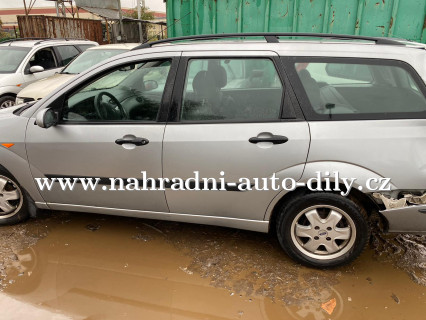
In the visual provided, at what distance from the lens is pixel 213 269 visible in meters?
2.67

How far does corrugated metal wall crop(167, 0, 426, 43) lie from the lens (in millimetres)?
5050

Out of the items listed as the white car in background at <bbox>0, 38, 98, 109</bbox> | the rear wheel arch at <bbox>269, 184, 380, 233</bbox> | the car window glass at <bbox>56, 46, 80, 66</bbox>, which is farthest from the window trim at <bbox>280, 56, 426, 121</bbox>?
the car window glass at <bbox>56, 46, 80, 66</bbox>

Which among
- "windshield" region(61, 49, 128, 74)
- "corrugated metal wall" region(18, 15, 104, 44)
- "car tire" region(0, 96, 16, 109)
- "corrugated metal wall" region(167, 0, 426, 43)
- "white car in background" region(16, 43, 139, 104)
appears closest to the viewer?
"corrugated metal wall" region(167, 0, 426, 43)

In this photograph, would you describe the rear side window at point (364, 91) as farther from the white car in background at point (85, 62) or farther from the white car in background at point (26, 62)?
the white car in background at point (26, 62)

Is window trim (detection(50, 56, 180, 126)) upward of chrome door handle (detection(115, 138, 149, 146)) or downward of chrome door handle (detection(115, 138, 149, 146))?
upward

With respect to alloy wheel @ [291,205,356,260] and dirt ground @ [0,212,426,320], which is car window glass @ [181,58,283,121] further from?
dirt ground @ [0,212,426,320]

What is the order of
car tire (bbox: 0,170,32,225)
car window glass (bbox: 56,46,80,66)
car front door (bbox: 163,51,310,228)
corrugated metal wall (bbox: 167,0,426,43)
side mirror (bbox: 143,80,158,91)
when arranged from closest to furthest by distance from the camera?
car front door (bbox: 163,51,310,228) → side mirror (bbox: 143,80,158,91) → car tire (bbox: 0,170,32,225) → corrugated metal wall (bbox: 167,0,426,43) → car window glass (bbox: 56,46,80,66)

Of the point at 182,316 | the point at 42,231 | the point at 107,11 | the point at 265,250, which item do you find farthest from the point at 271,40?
the point at 107,11

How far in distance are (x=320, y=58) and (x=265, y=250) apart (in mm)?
1618

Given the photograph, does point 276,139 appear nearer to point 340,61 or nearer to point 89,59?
point 340,61

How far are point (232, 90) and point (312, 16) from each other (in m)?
3.53

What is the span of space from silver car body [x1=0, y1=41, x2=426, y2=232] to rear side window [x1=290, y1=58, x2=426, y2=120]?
2.3 inches

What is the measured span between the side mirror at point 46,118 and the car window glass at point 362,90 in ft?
6.29

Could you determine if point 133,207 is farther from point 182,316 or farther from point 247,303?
point 247,303
